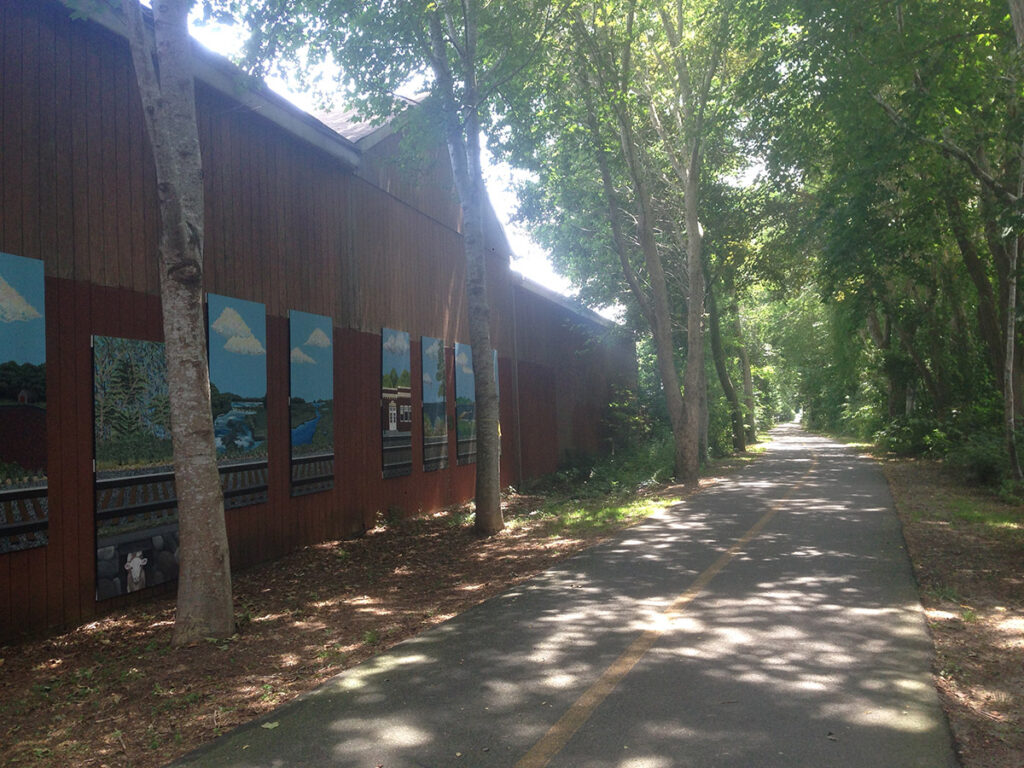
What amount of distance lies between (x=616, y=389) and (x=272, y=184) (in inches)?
782

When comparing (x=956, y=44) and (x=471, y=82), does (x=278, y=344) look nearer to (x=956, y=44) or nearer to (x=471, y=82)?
(x=471, y=82)

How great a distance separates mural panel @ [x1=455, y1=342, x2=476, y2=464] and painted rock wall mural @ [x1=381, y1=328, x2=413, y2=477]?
2.51 meters

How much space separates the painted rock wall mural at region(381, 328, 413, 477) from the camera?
1374 centimetres

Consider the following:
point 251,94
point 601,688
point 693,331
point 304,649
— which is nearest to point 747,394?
point 693,331

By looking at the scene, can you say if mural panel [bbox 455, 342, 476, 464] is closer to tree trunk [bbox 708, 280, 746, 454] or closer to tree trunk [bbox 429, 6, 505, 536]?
tree trunk [bbox 429, 6, 505, 536]

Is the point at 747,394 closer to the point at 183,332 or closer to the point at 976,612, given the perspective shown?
the point at 976,612

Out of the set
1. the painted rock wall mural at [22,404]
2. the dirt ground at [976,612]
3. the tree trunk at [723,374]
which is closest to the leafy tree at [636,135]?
the tree trunk at [723,374]

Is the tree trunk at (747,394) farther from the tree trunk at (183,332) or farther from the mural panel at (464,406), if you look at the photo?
the tree trunk at (183,332)

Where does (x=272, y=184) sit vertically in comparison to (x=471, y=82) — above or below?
below

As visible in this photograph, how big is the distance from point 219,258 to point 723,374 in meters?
22.8

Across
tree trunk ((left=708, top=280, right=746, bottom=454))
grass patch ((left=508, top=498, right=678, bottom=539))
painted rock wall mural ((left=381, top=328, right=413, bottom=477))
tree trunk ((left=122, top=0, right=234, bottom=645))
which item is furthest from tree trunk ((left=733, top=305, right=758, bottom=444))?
tree trunk ((left=122, top=0, right=234, bottom=645))

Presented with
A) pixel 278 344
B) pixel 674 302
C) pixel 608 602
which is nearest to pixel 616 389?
pixel 674 302

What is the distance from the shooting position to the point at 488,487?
12172 millimetres

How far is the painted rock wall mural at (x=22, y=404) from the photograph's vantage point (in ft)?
21.4
